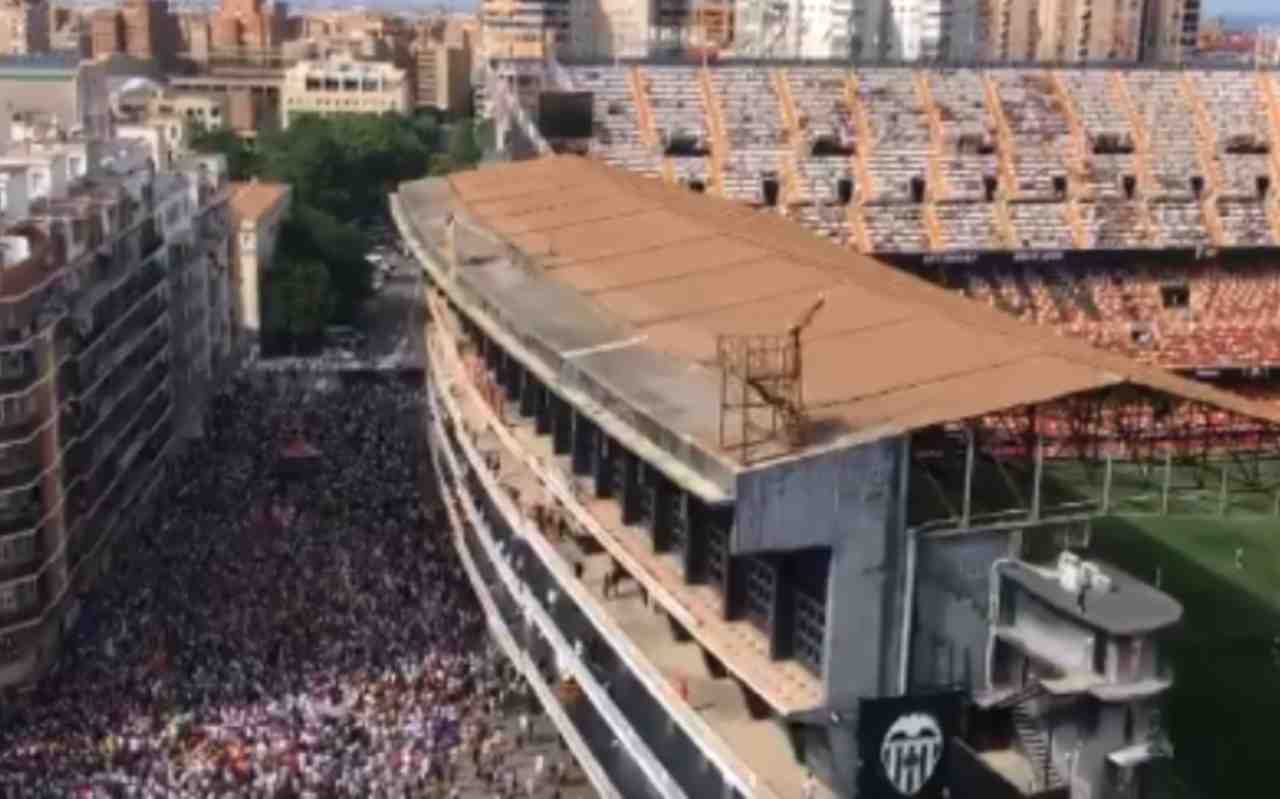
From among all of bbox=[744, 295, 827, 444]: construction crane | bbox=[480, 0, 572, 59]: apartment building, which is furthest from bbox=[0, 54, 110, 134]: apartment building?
bbox=[480, 0, 572, 59]: apartment building

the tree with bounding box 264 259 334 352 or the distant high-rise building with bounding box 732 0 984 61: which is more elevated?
Answer: the distant high-rise building with bounding box 732 0 984 61

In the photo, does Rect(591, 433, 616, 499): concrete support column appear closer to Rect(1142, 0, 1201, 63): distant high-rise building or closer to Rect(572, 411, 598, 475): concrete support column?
Rect(572, 411, 598, 475): concrete support column

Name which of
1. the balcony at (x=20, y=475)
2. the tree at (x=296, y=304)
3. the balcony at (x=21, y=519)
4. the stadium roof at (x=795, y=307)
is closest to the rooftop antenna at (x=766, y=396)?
the stadium roof at (x=795, y=307)

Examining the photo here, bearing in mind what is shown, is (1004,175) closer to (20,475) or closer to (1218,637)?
(1218,637)

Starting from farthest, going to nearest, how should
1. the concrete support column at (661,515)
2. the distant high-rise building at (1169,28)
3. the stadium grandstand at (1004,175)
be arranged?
1. the distant high-rise building at (1169,28)
2. the stadium grandstand at (1004,175)
3. the concrete support column at (661,515)

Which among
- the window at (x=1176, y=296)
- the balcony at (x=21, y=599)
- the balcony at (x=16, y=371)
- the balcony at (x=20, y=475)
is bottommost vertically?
the balcony at (x=21, y=599)

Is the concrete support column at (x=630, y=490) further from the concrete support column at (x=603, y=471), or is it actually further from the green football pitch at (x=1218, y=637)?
the green football pitch at (x=1218, y=637)
